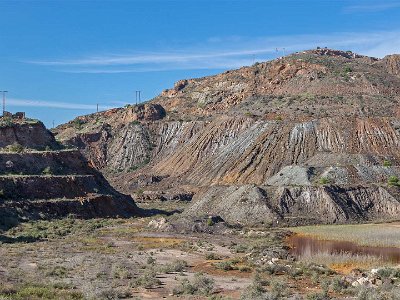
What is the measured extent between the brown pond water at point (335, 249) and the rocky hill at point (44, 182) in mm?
22130

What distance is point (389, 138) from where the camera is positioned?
87.1m

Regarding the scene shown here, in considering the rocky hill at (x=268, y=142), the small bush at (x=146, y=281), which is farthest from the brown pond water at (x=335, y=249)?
the small bush at (x=146, y=281)

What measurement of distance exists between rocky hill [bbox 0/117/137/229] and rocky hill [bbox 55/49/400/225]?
9928 millimetres

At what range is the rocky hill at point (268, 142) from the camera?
6012 centimetres

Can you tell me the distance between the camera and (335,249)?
41406 mm

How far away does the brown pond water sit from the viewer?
38812 mm

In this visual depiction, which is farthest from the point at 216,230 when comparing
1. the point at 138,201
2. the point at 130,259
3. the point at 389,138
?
the point at 389,138

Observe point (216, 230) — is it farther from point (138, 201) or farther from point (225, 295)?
point (138, 201)

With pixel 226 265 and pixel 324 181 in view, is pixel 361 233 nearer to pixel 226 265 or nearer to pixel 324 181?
pixel 324 181

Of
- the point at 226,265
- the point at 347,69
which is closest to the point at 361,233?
the point at 226,265

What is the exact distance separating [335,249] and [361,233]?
27.8 ft

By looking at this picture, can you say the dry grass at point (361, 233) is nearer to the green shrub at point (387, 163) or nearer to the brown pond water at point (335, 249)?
the brown pond water at point (335, 249)

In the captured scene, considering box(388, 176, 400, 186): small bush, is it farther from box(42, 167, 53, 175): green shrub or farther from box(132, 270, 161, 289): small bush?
box(132, 270, 161, 289): small bush

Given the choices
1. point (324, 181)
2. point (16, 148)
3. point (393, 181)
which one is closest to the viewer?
point (16, 148)
